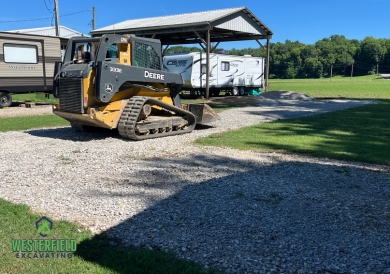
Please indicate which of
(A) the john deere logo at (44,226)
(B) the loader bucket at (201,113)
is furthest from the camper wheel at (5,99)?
(A) the john deere logo at (44,226)

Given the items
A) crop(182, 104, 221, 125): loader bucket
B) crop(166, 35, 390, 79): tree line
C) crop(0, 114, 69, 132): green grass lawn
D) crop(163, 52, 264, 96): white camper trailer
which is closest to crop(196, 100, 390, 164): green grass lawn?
crop(182, 104, 221, 125): loader bucket

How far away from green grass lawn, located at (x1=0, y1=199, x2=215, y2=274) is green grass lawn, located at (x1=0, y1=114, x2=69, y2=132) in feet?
30.1

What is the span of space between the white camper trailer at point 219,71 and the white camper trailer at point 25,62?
805 cm

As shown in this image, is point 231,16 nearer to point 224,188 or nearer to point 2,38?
point 2,38

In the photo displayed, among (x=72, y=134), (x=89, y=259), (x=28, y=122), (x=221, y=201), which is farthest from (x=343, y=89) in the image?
(x=89, y=259)

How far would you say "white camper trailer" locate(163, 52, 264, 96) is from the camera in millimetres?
25672

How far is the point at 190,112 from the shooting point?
40.1ft

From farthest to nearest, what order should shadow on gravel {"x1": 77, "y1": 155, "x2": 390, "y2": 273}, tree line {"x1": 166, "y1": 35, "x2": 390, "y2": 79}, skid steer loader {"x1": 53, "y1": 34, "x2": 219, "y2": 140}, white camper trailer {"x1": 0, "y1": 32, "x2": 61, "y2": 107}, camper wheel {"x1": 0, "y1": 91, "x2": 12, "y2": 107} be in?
1. tree line {"x1": 166, "y1": 35, "x2": 390, "y2": 79}
2. camper wheel {"x1": 0, "y1": 91, "x2": 12, "y2": 107}
3. white camper trailer {"x1": 0, "y1": 32, "x2": 61, "y2": 107}
4. skid steer loader {"x1": 53, "y1": 34, "x2": 219, "y2": 140}
5. shadow on gravel {"x1": 77, "y1": 155, "x2": 390, "y2": 273}

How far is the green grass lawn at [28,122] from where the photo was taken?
43.3 feet

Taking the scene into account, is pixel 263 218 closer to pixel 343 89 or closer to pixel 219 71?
pixel 219 71

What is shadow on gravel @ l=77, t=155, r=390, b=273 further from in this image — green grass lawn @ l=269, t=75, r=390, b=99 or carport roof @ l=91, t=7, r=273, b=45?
green grass lawn @ l=269, t=75, r=390, b=99

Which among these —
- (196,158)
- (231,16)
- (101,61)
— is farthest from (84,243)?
(231,16)

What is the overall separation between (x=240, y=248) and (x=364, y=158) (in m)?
5.30

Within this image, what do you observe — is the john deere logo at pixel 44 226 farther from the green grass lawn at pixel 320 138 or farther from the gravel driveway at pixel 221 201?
the green grass lawn at pixel 320 138
